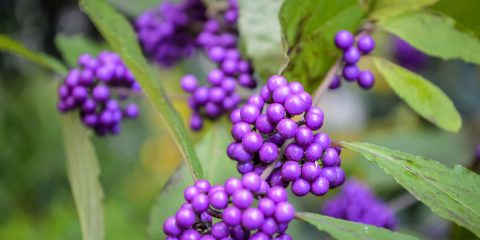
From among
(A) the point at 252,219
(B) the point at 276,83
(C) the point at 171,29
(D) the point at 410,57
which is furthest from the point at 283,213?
(D) the point at 410,57

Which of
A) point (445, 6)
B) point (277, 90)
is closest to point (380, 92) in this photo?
point (445, 6)

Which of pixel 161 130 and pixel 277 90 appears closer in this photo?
pixel 277 90

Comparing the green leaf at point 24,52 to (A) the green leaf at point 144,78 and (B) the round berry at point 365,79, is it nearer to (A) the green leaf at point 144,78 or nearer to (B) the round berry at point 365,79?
(A) the green leaf at point 144,78

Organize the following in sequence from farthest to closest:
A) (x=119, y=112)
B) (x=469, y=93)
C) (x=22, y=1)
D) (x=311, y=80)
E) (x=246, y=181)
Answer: (x=22, y=1) → (x=469, y=93) → (x=119, y=112) → (x=311, y=80) → (x=246, y=181)

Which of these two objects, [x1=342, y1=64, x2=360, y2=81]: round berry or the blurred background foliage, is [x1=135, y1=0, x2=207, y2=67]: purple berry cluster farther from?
[x1=342, y1=64, x2=360, y2=81]: round berry

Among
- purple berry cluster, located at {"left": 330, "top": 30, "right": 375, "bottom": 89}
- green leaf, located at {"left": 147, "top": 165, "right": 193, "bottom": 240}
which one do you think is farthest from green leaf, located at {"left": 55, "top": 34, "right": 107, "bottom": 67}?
purple berry cluster, located at {"left": 330, "top": 30, "right": 375, "bottom": 89}

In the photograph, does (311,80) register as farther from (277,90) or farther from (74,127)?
(74,127)

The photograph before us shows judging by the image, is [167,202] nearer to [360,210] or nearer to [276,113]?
[276,113]
